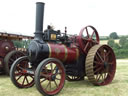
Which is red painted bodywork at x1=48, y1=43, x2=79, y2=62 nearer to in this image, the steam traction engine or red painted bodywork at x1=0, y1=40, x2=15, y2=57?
the steam traction engine

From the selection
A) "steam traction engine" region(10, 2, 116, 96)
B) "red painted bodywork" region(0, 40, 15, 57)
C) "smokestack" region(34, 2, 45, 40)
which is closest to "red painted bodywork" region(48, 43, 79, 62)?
"steam traction engine" region(10, 2, 116, 96)

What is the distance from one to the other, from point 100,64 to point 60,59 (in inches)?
59.2

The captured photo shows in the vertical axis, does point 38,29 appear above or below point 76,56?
above

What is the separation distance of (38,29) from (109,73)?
10.2ft

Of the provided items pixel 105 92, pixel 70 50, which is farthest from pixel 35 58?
pixel 105 92

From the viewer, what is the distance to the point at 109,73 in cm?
671

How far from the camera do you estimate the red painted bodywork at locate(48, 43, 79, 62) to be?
5391mm

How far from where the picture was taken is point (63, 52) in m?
5.69

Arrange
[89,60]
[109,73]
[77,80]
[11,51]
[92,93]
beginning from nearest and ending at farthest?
[92,93]
[89,60]
[109,73]
[77,80]
[11,51]

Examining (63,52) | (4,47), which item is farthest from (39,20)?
(4,47)

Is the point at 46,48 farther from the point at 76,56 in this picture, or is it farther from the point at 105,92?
the point at 105,92

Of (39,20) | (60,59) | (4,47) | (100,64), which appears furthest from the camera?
(4,47)

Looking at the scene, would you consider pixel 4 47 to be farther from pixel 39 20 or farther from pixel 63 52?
pixel 63 52

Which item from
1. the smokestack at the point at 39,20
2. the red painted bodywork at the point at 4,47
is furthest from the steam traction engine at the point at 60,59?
the red painted bodywork at the point at 4,47
